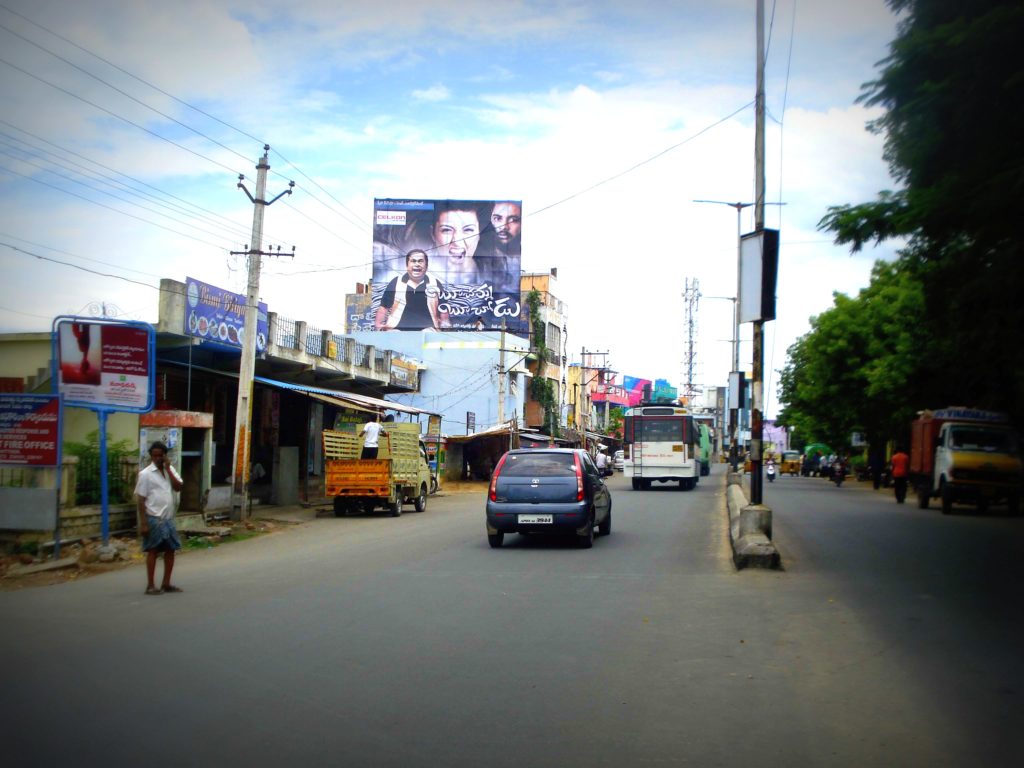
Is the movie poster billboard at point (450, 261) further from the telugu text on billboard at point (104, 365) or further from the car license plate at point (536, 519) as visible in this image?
the car license plate at point (536, 519)

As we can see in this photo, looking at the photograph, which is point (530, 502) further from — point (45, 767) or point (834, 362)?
point (834, 362)

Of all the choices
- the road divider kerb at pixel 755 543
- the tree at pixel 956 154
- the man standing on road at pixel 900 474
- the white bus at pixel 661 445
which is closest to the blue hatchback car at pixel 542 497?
the road divider kerb at pixel 755 543

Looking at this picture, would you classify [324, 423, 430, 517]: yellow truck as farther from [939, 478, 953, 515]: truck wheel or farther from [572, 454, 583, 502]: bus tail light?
[939, 478, 953, 515]: truck wheel

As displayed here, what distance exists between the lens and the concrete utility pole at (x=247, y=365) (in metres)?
20.1

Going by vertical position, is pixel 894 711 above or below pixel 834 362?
below

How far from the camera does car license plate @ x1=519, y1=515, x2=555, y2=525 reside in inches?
603

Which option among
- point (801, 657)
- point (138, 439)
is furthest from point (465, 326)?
point (801, 657)

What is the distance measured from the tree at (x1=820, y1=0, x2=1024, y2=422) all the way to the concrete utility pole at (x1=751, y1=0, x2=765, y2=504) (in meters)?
3.26

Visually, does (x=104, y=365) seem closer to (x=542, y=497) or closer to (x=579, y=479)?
(x=542, y=497)

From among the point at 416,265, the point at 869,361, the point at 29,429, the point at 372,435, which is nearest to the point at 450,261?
the point at 416,265

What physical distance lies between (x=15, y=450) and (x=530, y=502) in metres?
8.07

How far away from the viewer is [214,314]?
2195 centimetres

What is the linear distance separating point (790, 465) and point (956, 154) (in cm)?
7718

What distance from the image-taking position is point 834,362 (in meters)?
39.8
